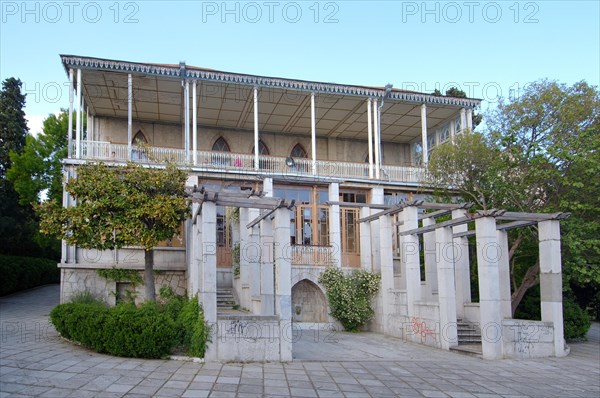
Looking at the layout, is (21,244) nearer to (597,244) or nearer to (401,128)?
(401,128)

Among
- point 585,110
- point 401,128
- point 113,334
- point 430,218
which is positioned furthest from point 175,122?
point 585,110

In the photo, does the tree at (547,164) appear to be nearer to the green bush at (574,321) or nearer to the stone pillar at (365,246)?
the green bush at (574,321)

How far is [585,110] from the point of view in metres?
15.7

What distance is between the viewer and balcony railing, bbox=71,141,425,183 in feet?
62.2

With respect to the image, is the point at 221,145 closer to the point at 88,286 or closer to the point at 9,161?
the point at 88,286

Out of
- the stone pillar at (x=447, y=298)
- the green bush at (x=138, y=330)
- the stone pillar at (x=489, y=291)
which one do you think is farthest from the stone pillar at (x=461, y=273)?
the green bush at (x=138, y=330)

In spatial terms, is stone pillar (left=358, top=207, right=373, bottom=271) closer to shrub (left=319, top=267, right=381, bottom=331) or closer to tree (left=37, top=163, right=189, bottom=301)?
shrub (left=319, top=267, right=381, bottom=331)

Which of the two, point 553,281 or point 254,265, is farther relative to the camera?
point 254,265

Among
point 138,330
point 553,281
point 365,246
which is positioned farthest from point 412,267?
point 138,330

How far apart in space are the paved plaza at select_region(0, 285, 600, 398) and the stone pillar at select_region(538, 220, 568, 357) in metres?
0.69

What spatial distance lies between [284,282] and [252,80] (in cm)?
1005

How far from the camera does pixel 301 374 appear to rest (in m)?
9.94

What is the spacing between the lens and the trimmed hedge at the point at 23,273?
2270cm

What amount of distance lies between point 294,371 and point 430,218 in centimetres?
824
